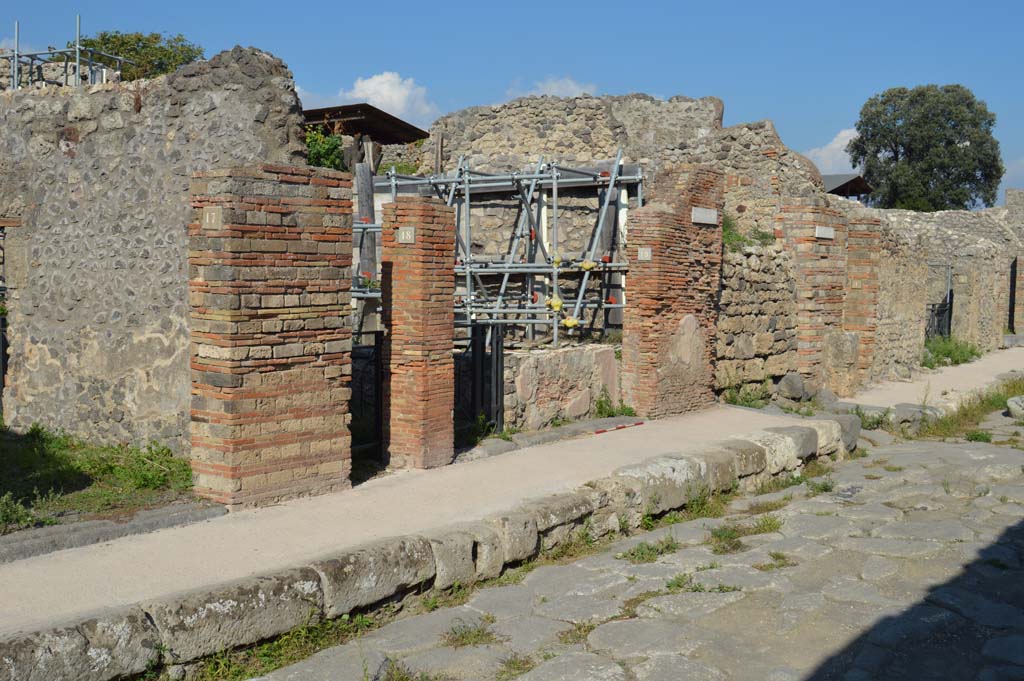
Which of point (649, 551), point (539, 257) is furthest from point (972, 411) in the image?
point (649, 551)

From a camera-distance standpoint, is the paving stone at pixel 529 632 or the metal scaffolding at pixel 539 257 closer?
the paving stone at pixel 529 632

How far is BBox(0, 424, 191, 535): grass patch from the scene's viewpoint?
5.92m

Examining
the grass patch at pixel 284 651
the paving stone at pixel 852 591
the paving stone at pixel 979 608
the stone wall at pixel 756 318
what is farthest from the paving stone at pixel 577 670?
the stone wall at pixel 756 318

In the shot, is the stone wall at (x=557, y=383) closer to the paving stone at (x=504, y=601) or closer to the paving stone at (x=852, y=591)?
the paving stone at (x=504, y=601)

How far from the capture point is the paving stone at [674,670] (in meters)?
4.27

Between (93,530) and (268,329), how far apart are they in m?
1.62

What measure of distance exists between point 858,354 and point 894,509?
6384 mm

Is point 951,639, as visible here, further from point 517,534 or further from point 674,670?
point 517,534

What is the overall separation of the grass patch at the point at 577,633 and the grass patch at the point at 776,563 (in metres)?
1.42

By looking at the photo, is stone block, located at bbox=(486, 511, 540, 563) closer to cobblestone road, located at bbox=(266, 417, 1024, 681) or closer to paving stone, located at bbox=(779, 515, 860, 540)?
cobblestone road, located at bbox=(266, 417, 1024, 681)

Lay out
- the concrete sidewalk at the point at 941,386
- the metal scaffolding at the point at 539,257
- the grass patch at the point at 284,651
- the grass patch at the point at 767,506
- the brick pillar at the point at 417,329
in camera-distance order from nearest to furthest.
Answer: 1. the grass patch at the point at 284,651
2. the brick pillar at the point at 417,329
3. the grass patch at the point at 767,506
4. the metal scaffolding at the point at 539,257
5. the concrete sidewalk at the point at 941,386

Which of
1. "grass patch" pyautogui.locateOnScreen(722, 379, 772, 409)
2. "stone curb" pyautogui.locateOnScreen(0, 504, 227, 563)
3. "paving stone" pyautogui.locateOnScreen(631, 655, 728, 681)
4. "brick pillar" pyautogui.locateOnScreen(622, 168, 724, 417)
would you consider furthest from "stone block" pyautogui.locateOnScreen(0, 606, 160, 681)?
"grass patch" pyautogui.locateOnScreen(722, 379, 772, 409)

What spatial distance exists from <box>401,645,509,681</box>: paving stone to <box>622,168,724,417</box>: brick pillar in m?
5.85

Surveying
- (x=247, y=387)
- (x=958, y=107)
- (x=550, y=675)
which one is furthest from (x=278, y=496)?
(x=958, y=107)
